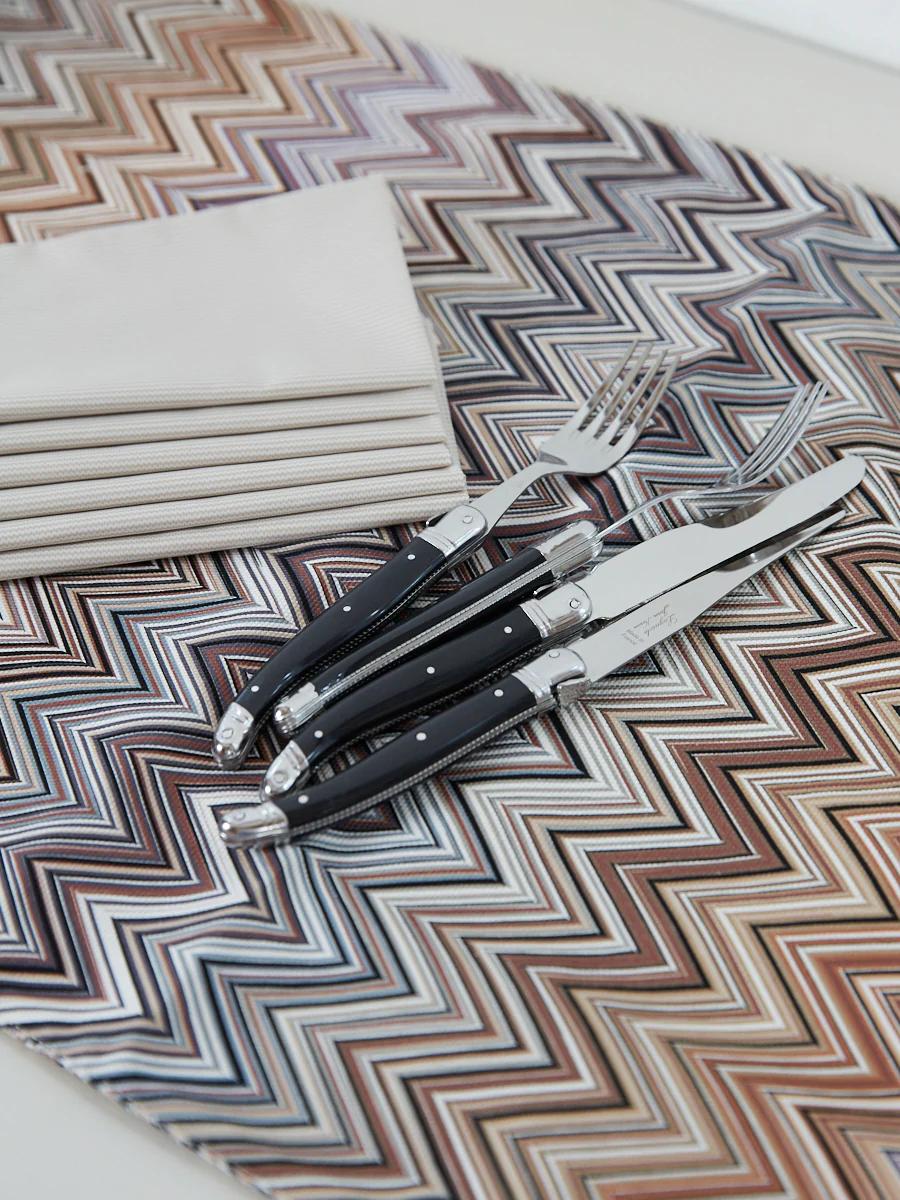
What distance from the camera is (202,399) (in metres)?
0.70

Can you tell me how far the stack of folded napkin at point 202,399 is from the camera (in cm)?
69

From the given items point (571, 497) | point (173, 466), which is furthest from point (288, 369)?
point (571, 497)

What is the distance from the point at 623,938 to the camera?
1.84ft

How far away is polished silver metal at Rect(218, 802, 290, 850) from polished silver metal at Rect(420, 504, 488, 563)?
18cm

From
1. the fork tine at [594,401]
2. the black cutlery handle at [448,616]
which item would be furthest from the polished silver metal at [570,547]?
the fork tine at [594,401]

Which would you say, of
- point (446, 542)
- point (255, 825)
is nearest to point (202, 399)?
point (446, 542)

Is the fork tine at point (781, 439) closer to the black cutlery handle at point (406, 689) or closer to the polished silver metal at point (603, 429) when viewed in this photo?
the polished silver metal at point (603, 429)

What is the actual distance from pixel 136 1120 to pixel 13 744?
0.21 metres

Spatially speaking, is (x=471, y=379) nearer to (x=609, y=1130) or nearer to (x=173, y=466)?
(x=173, y=466)

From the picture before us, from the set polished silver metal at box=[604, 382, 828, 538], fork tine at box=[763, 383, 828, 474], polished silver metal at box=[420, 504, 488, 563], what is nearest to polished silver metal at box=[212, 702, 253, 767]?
polished silver metal at box=[420, 504, 488, 563]

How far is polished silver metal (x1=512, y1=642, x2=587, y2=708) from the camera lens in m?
0.61

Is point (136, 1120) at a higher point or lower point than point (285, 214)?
lower

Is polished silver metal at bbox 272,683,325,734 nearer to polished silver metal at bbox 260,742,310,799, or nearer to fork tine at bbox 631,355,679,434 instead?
polished silver metal at bbox 260,742,310,799

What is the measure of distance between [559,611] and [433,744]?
0.11 metres
